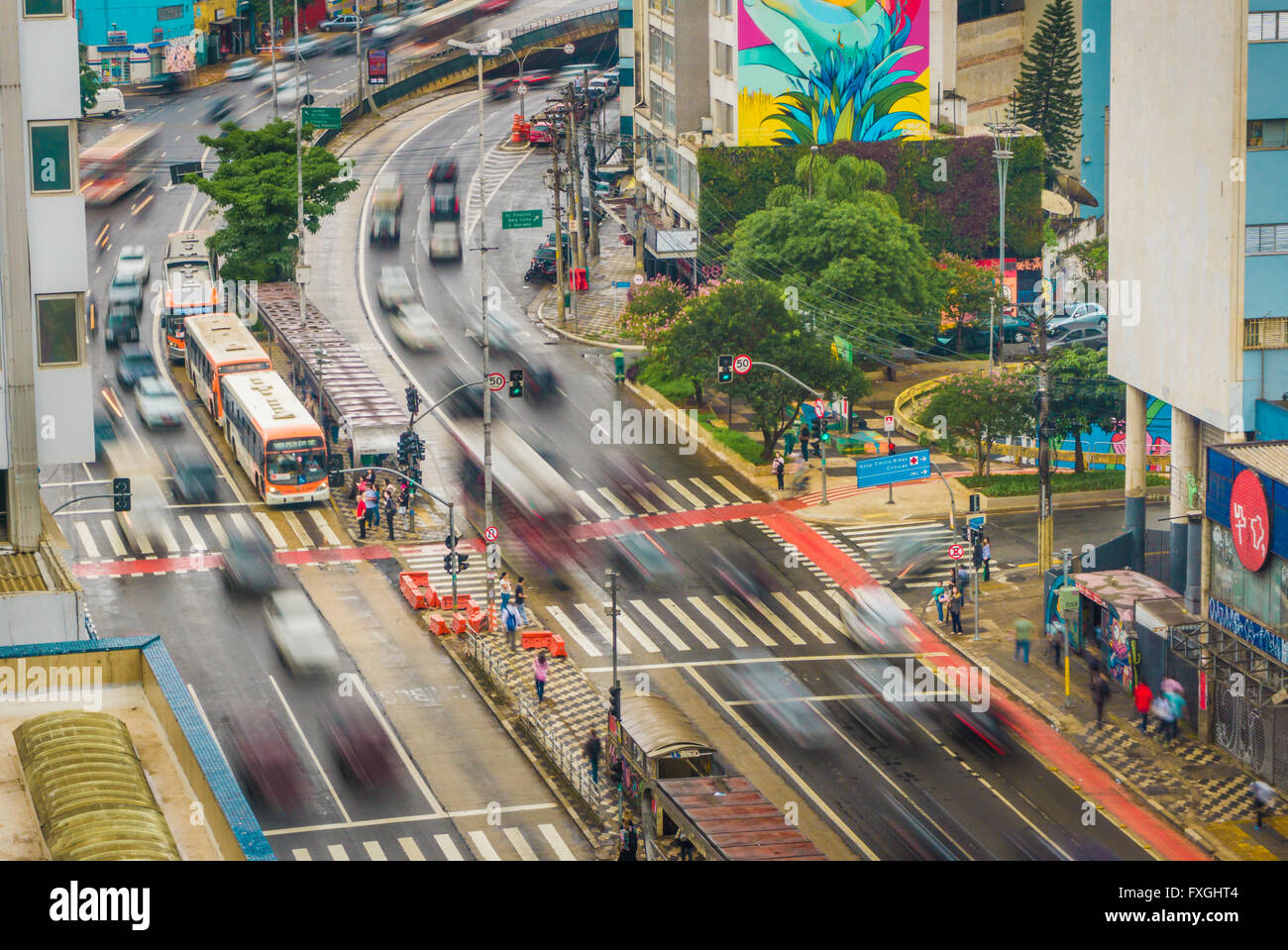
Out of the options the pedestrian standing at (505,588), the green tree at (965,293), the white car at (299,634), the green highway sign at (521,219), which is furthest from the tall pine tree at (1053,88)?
the white car at (299,634)

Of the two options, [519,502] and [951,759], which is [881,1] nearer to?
[519,502]

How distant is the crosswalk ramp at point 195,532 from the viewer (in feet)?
282

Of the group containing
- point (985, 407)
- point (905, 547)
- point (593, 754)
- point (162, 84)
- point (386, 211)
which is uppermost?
point (162, 84)

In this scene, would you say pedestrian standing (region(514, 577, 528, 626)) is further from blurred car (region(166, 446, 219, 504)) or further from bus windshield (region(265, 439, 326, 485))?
blurred car (region(166, 446, 219, 504))

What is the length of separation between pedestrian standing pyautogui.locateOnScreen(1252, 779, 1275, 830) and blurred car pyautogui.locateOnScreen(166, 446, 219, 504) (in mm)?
51872

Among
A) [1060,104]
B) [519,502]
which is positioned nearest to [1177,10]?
[519,502]

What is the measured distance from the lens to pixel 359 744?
218ft

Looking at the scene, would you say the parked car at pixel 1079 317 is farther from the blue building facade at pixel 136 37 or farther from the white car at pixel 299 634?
the blue building facade at pixel 136 37

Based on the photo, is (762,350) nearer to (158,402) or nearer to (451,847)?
(158,402)

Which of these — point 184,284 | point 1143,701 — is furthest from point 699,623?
point 184,284

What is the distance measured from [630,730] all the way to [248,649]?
2212 centimetres

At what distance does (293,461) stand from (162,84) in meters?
95.3

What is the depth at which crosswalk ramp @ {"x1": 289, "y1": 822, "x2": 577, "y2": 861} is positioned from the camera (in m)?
57.7

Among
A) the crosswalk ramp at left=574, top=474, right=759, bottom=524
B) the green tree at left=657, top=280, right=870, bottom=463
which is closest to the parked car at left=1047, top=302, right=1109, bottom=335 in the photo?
the green tree at left=657, top=280, right=870, bottom=463
